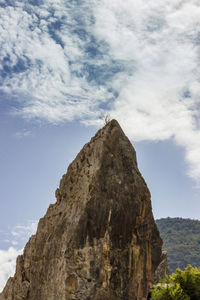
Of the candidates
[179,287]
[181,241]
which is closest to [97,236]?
[179,287]

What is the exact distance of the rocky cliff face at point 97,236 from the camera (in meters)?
20.1

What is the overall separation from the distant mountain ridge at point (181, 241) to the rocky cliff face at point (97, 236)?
263ft

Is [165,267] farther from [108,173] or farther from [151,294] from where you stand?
[108,173]

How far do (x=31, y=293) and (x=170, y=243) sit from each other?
10302 centimetres

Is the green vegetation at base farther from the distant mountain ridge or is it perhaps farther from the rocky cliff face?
the distant mountain ridge

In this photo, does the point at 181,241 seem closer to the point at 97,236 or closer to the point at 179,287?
the point at 179,287

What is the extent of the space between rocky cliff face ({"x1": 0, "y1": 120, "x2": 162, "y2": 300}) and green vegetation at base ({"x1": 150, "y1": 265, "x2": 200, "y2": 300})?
1341 mm

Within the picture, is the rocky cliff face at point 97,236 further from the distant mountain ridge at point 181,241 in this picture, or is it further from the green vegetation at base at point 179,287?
the distant mountain ridge at point 181,241

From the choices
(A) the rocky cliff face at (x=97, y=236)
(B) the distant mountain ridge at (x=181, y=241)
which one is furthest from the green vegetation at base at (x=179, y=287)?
(B) the distant mountain ridge at (x=181, y=241)

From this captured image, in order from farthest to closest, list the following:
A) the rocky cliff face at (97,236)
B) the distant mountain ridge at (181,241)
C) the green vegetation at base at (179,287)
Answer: the distant mountain ridge at (181,241), the green vegetation at base at (179,287), the rocky cliff face at (97,236)

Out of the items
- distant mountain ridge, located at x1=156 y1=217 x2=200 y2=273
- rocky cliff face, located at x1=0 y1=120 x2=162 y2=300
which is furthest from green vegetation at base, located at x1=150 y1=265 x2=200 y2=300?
distant mountain ridge, located at x1=156 y1=217 x2=200 y2=273

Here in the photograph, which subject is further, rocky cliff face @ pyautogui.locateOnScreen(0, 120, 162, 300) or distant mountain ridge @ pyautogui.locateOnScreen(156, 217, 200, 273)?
Answer: distant mountain ridge @ pyautogui.locateOnScreen(156, 217, 200, 273)

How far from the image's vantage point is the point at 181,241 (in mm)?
118750

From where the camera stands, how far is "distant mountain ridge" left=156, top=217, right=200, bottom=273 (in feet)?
326
